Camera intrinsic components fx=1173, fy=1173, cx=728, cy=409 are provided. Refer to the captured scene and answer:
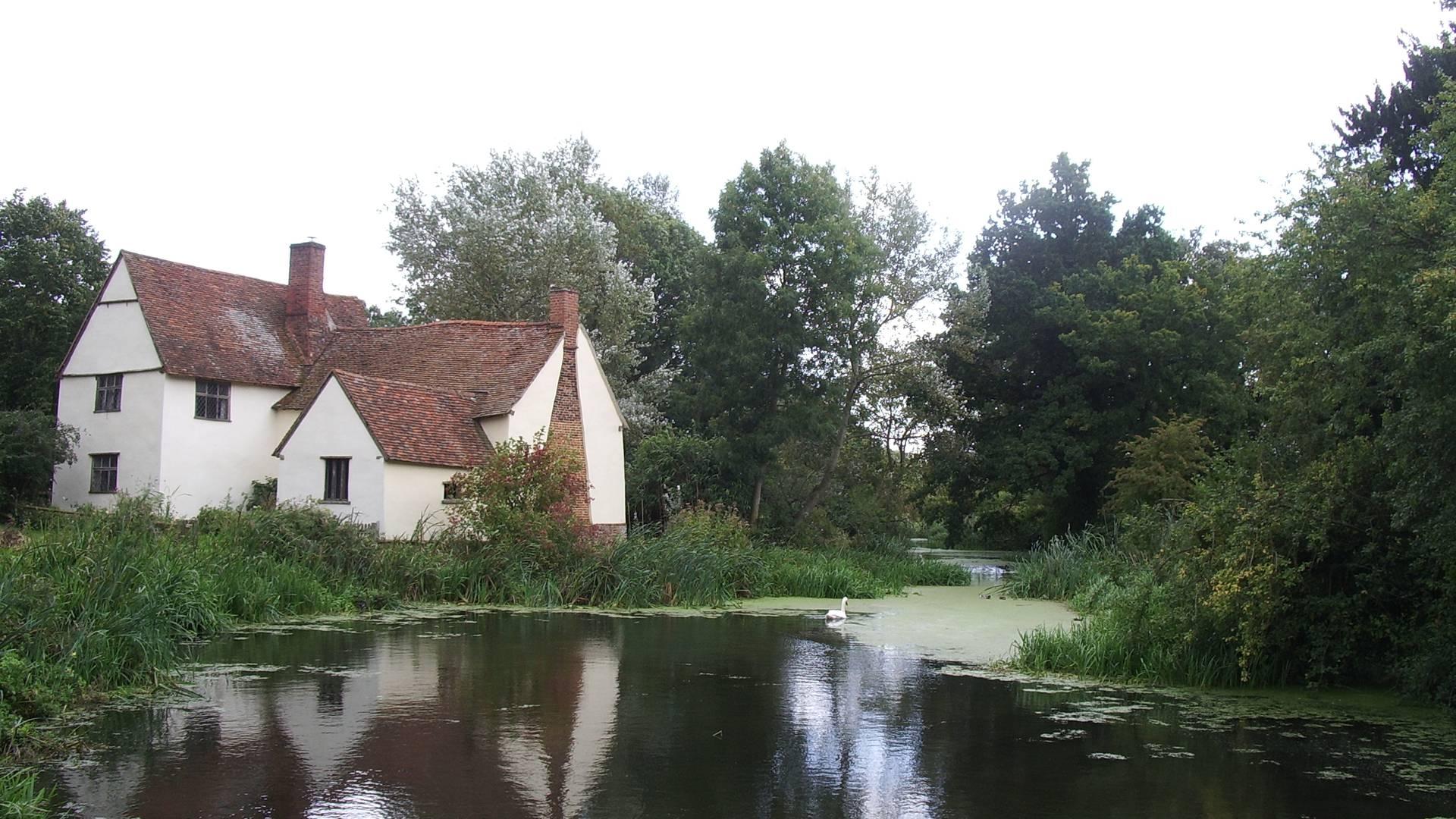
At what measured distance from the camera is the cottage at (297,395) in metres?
29.6

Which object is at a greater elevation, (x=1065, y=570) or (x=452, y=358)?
(x=452, y=358)

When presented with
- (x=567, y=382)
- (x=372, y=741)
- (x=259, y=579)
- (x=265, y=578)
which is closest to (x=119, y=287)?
(x=567, y=382)

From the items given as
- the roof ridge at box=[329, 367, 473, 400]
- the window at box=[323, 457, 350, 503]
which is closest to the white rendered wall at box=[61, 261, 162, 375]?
the roof ridge at box=[329, 367, 473, 400]

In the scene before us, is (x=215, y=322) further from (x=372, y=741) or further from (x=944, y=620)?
(x=372, y=741)

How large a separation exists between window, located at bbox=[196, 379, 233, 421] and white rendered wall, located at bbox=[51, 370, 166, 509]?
111 centimetres

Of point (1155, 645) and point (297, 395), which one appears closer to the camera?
point (1155, 645)

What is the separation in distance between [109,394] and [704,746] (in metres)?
29.2

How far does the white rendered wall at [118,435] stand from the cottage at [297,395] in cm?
5

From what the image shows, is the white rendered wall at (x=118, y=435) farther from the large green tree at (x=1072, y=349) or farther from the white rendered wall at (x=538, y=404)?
the large green tree at (x=1072, y=349)

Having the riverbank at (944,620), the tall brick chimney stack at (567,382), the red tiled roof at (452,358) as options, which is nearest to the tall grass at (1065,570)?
the riverbank at (944,620)

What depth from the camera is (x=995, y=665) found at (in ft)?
52.2

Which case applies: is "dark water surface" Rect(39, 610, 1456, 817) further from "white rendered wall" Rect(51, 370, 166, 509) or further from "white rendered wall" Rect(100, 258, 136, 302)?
"white rendered wall" Rect(100, 258, 136, 302)

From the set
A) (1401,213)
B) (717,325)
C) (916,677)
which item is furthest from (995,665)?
(717,325)

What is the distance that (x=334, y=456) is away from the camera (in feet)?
96.0
